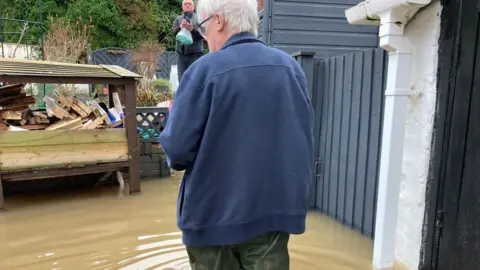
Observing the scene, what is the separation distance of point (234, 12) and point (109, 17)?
18.5m

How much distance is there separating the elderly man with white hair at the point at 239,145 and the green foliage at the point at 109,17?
1706 centimetres

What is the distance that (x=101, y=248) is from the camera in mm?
3338

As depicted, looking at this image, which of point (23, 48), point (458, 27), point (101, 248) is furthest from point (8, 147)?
point (23, 48)

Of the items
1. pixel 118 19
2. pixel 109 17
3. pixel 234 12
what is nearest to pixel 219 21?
pixel 234 12

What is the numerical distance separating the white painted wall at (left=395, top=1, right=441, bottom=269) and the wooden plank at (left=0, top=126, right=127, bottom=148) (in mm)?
3412

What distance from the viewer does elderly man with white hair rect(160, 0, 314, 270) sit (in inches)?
54.4

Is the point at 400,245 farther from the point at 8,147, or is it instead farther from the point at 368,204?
the point at 8,147

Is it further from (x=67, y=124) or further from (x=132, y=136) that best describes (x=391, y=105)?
(x=67, y=124)

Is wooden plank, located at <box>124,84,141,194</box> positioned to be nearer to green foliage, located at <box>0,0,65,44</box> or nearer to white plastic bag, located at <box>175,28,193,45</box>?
white plastic bag, located at <box>175,28,193,45</box>

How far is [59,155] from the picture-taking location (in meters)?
4.52

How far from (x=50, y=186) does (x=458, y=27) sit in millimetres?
5031

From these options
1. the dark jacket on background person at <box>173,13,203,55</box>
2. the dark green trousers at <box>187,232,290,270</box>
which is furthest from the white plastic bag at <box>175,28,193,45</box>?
the dark green trousers at <box>187,232,290,270</box>

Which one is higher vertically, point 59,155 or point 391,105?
point 391,105

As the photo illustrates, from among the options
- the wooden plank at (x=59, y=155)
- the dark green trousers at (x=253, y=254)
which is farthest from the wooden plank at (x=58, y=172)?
the dark green trousers at (x=253, y=254)
